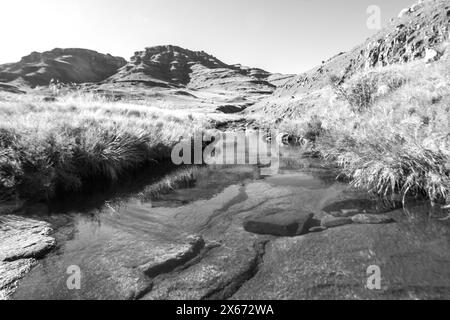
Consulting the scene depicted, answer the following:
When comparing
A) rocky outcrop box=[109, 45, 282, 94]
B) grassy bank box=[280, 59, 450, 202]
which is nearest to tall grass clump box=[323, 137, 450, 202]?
grassy bank box=[280, 59, 450, 202]

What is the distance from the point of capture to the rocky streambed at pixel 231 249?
10.1 feet

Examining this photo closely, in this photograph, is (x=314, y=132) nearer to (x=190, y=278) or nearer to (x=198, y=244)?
(x=198, y=244)

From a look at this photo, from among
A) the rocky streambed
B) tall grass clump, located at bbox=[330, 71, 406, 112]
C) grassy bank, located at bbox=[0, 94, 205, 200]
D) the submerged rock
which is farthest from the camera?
tall grass clump, located at bbox=[330, 71, 406, 112]

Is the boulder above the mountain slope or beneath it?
beneath

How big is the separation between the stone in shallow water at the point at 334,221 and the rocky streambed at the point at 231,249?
0.05 ft

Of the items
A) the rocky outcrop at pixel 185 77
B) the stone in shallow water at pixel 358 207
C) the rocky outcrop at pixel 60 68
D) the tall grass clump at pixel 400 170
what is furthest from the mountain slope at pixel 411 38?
the rocky outcrop at pixel 60 68

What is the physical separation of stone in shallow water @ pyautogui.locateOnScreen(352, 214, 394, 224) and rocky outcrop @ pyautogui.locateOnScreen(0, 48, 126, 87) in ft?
456

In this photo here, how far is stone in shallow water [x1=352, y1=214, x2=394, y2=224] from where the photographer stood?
448 cm

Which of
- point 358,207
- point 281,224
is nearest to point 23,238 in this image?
point 281,224

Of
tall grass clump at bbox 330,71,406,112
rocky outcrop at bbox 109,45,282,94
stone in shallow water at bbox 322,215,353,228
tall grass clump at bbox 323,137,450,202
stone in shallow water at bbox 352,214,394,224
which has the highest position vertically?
rocky outcrop at bbox 109,45,282,94

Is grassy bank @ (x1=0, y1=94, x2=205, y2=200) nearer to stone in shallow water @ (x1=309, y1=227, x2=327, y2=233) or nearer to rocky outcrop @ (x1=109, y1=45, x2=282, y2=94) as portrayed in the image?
stone in shallow water @ (x1=309, y1=227, x2=327, y2=233)

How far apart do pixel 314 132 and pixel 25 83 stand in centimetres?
14307

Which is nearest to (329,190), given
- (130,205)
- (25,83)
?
(130,205)

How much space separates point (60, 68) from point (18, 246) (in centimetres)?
17835
